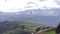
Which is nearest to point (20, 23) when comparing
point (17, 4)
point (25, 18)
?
point (25, 18)

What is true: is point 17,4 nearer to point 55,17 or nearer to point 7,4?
point 7,4

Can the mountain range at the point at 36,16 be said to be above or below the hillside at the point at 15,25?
above

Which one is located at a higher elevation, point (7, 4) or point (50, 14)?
point (7, 4)

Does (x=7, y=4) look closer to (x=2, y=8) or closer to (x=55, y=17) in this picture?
(x=2, y=8)

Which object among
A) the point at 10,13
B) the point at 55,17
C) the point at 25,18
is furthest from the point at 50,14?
the point at 10,13

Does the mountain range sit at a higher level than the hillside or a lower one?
higher

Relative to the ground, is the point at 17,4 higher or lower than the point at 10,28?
higher

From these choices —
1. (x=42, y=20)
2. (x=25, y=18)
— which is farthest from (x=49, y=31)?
(x=25, y=18)

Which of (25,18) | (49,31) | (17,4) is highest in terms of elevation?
(17,4)
